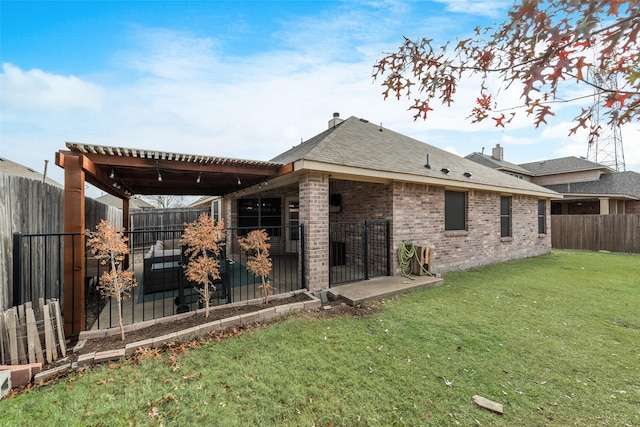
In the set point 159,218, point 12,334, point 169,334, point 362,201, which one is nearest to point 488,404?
point 169,334

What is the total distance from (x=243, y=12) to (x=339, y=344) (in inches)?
262

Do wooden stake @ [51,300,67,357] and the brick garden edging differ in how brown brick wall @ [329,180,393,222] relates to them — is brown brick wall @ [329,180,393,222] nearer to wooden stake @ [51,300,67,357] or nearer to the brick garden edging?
the brick garden edging

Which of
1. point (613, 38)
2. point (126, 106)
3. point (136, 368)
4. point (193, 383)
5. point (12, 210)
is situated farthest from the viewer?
point (126, 106)

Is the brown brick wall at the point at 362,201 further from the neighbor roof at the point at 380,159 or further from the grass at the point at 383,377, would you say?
the grass at the point at 383,377

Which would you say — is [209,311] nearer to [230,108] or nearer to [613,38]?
[613,38]

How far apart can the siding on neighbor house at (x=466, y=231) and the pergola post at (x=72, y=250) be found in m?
6.32

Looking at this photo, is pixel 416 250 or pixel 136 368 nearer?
pixel 136 368

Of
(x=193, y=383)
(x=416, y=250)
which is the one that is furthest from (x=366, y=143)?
(x=193, y=383)

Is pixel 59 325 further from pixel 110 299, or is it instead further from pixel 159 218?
pixel 159 218

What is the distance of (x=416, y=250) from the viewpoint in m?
6.91

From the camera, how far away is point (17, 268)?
3.20 m

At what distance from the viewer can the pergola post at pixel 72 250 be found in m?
3.61

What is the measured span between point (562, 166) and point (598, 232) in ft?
36.4

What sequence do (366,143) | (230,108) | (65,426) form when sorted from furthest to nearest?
(230,108) → (366,143) → (65,426)
